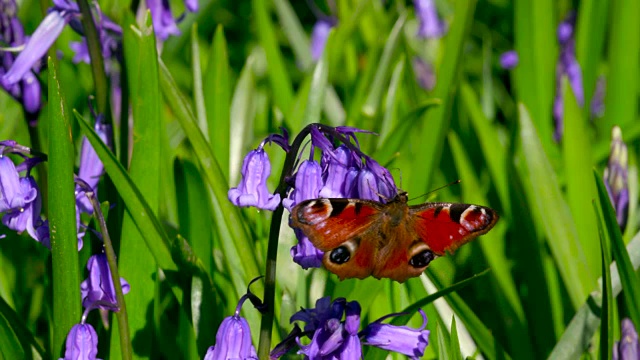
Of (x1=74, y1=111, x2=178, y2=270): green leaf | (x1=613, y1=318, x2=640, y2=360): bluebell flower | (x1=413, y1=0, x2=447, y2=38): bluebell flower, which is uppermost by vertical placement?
(x1=413, y1=0, x2=447, y2=38): bluebell flower

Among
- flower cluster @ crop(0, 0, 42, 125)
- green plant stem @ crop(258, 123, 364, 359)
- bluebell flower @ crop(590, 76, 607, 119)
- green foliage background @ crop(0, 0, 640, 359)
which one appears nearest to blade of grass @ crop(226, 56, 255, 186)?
Answer: green foliage background @ crop(0, 0, 640, 359)

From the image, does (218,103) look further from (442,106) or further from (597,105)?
(597,105)

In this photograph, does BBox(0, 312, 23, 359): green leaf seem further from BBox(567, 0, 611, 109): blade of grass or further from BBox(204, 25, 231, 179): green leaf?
BBox(567, 0, 611, 109): blade of grass

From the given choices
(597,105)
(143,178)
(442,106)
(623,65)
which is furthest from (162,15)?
(597,105)

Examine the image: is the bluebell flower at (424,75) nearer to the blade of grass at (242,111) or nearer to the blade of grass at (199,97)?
the blade of grass at (242,111)

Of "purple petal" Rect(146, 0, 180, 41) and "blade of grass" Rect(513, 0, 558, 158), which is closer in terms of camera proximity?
"purple petal" Rect(146, 0, 180, 41)

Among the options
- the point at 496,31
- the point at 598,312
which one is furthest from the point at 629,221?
the point at 496,31

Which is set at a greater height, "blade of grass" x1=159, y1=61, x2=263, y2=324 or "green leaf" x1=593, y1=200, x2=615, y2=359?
"blade of grass" x1=159, y1=61, x2=263, y2=324

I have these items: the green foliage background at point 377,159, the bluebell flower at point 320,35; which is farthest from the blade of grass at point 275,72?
the bluebell flower at point 320,35
